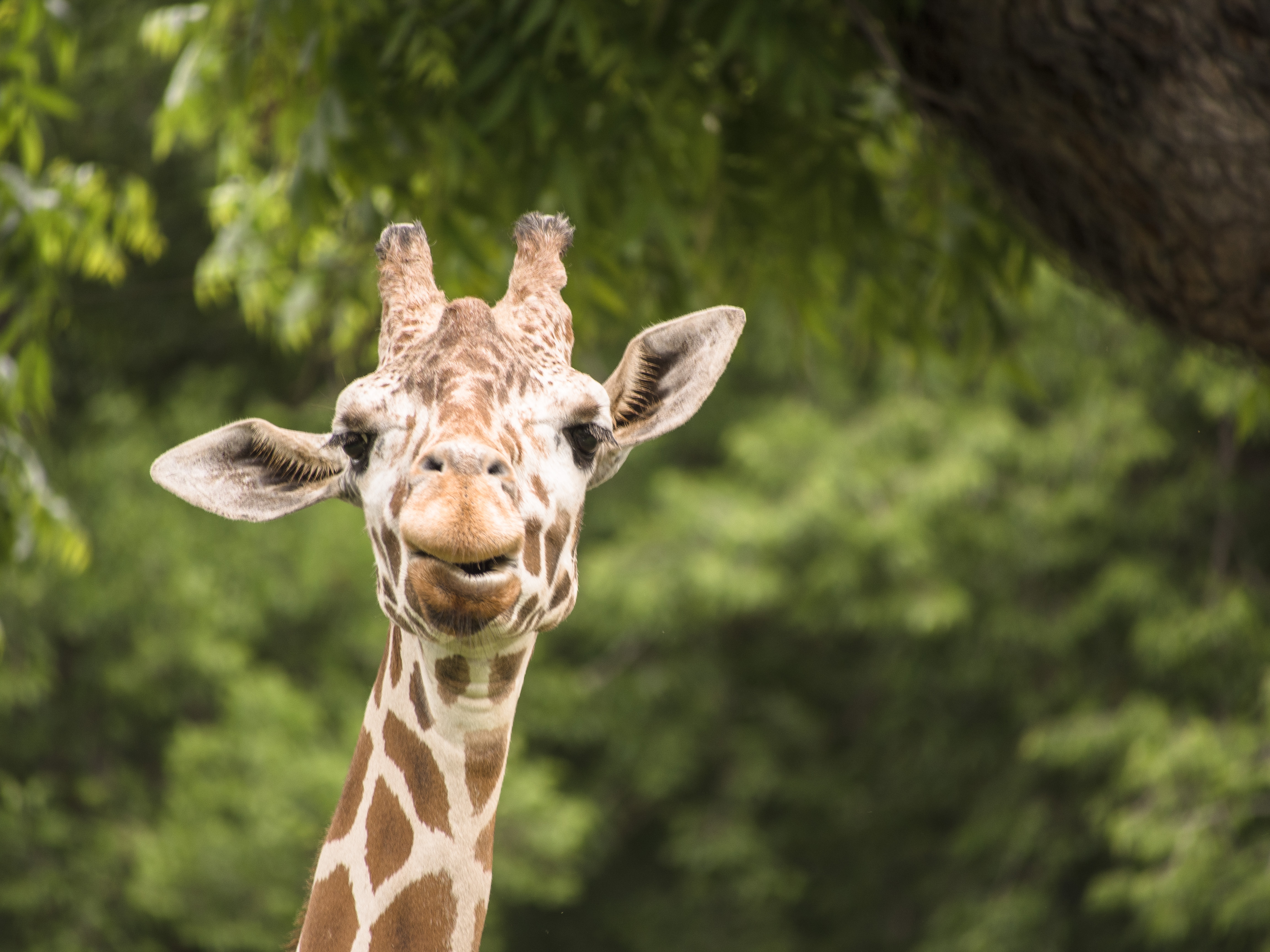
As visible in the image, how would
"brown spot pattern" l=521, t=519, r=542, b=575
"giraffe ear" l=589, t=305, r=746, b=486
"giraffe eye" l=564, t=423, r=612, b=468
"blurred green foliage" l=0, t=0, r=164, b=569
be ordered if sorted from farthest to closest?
"blurred green foliage" l=0, t=0, r=164, b=569 → "giraffe ear" l=589, t=305, r=746, b=486 → "giraffe eye" l=564, t=423, r=612, b=468 → "brown spot pattern" l=521, t=519, r=542, b=575

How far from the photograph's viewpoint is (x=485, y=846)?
1.96m

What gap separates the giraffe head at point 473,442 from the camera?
161 cm

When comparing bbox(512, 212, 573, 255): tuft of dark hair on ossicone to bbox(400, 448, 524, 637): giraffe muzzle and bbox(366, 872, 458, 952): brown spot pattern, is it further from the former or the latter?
bbox(366, 872, 458, 952): brown spot pattern

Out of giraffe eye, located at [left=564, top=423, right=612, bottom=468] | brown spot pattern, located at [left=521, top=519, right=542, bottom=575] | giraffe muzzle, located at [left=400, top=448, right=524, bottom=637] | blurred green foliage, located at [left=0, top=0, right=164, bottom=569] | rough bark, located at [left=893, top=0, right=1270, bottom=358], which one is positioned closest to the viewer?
giraffe muzzle, located at [left=400, top=448, right=524, bottom=637]

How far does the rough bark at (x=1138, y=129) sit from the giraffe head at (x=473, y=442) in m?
1.28

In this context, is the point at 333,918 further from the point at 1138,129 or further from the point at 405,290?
the point at 1138,129

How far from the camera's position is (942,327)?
430cm

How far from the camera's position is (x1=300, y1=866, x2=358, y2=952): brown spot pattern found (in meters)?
1.93

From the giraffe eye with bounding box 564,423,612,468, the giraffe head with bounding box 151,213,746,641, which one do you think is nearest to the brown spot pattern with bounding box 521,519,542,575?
the giraffe head with bounding box 151,213,746,641

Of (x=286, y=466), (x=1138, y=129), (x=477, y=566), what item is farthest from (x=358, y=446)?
(x=1138, y=129)

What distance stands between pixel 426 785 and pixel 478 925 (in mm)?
211

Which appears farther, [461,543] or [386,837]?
[386,837]

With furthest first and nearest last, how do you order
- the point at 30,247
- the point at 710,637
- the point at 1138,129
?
1. the point at 710,637
2. the point at 30,247
3. the point at 1138,129

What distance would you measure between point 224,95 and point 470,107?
902mm
